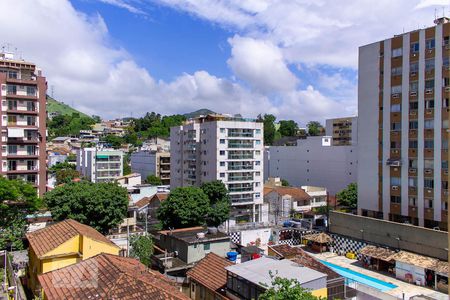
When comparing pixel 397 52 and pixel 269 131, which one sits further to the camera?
pixel 269 131

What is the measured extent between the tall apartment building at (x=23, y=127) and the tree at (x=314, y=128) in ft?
255

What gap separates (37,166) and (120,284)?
32.4 m

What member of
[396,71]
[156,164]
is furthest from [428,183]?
[156,164]

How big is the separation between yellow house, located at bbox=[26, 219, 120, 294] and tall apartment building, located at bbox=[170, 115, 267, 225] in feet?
104

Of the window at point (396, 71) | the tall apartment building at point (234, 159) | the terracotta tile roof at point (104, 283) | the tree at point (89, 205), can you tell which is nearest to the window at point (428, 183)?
the window at point (396, 71)

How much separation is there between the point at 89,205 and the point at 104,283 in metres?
18.7

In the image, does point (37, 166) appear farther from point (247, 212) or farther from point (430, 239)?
point (430, 239)

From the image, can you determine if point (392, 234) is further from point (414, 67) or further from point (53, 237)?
point (53, 237)

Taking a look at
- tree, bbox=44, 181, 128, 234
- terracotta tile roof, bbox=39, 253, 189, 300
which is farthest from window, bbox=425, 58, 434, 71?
tree, bbox=44, 181, 128, 234

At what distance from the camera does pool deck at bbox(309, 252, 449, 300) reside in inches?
1000

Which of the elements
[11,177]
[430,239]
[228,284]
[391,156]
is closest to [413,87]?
[391,156]

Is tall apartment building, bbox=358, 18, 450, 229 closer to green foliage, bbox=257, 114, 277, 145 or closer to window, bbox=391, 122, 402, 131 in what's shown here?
window, bbox=391, 122, 402, 131

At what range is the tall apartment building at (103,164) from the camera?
241 ft

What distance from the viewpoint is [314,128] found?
109688mm
